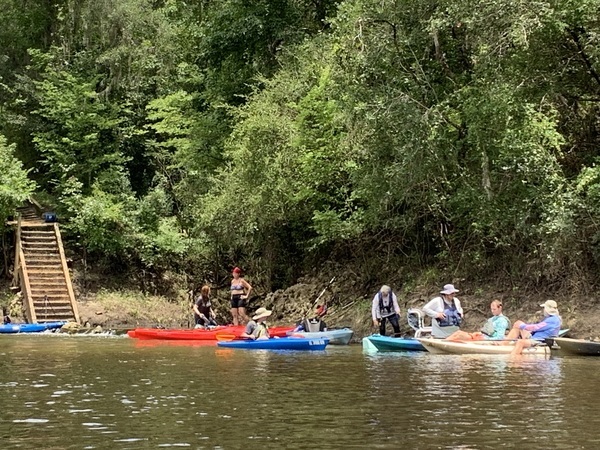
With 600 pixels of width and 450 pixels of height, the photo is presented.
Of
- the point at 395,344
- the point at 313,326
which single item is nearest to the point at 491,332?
the point at 395,344

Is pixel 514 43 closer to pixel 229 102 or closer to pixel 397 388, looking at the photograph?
pixel 397 388

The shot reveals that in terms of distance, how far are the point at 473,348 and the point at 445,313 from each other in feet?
4.40

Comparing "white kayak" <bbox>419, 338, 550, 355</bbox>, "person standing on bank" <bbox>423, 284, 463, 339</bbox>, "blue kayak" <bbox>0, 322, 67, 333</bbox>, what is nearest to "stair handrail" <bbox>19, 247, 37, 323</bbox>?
"blue kayak" <bbox>0, 322, 67, 333</bbox>

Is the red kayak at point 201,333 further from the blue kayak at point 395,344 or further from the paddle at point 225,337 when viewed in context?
the blue kayak at point 395,344

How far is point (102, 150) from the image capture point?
3073 cm

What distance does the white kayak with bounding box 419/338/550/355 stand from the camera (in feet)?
48.6

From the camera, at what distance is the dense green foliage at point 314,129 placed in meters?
18.3

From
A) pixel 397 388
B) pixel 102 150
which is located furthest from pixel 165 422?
pixel 102 150

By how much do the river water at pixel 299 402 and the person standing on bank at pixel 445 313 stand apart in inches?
63.8

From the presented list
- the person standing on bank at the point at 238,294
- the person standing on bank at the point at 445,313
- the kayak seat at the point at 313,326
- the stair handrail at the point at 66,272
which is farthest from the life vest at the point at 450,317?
the stair handrail at the point at 66,272

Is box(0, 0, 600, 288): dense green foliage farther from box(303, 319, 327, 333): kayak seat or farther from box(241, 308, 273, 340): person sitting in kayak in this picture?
box(241, 308, 273, 340): person sitting in kayak

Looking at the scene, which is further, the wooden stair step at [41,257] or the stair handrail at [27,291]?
the wooden stair step at [41,257]

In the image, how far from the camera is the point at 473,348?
51.2 feet

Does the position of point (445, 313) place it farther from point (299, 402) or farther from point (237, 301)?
point (299, 402)
